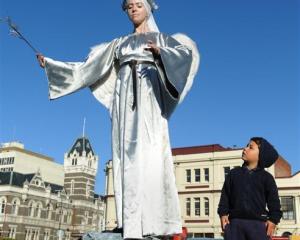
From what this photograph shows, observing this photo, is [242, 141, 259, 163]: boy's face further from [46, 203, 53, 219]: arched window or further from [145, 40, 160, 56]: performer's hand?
[46, 203, 53, 219]: arched window

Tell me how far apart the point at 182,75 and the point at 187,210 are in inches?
1424

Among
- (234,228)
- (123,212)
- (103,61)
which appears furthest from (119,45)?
(234,228)

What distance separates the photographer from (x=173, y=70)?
428 centimetres

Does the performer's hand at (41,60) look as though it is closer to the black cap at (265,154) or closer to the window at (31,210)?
the black cap at (265,154)

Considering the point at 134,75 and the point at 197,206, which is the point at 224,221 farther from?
the point at 197,206

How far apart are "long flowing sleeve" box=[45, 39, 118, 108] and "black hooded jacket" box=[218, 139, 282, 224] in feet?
6.06

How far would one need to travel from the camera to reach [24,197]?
5709 centimetres

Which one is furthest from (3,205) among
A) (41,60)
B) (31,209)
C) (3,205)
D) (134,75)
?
(134,75)

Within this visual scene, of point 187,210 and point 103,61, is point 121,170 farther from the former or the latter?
point 187,210

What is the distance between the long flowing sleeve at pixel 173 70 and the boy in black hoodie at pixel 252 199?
89 centimetres

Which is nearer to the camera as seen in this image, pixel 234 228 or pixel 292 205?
pixel 234 228

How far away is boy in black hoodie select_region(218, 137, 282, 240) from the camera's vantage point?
11.9 feet

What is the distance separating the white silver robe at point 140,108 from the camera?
425 cm

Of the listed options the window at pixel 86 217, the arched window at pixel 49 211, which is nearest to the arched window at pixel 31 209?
the arched window at pixel 49 211
